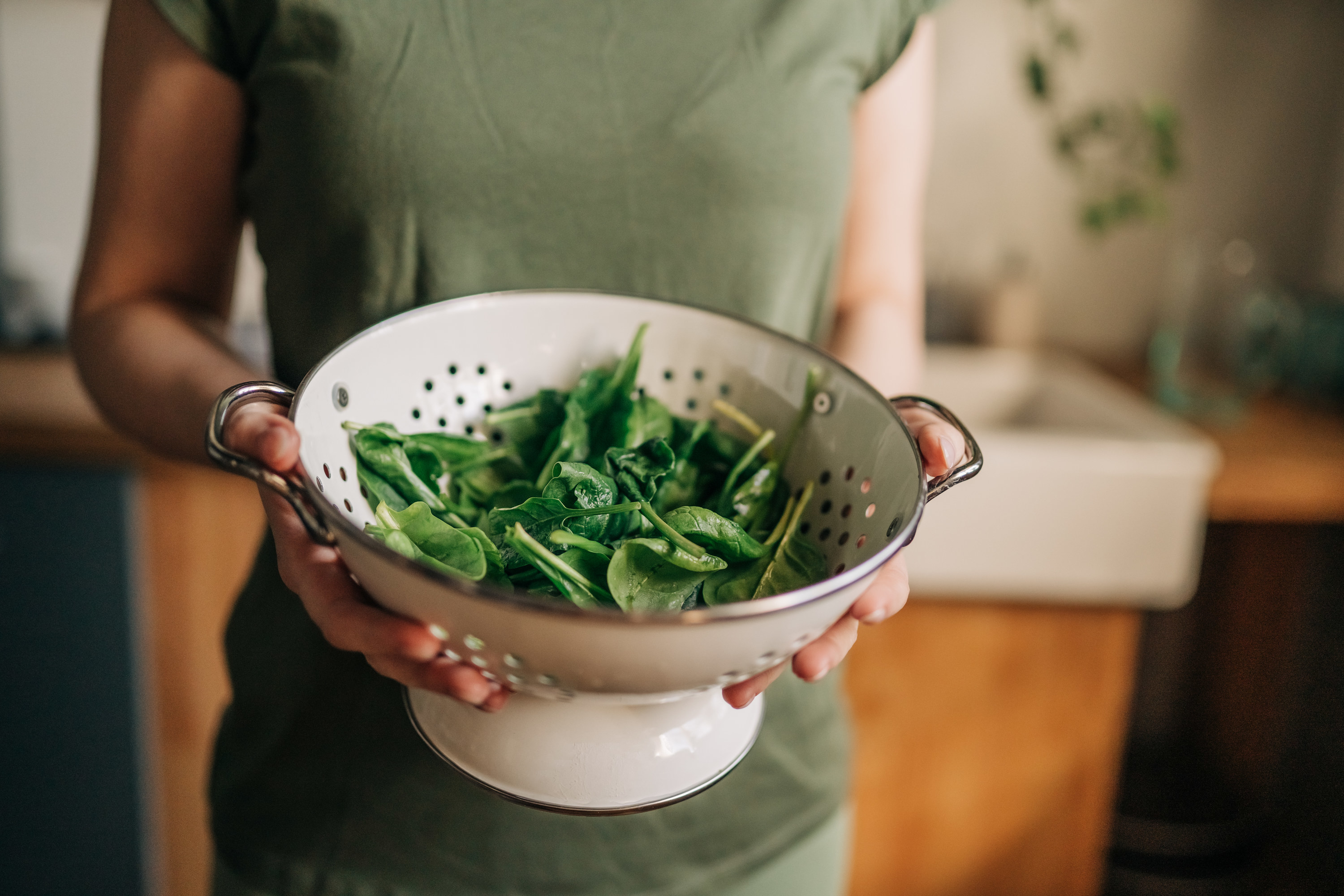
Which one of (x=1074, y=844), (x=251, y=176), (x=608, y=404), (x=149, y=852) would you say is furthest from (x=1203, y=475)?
(x=149, y=852)

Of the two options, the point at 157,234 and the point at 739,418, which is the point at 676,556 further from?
the point at 157,234

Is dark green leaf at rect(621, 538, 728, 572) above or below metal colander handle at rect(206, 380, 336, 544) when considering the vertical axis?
below

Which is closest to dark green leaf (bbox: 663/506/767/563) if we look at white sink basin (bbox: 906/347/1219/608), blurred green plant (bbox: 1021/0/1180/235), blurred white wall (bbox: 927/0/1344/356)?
white sink basin (bbox: 906/347/1219/608)

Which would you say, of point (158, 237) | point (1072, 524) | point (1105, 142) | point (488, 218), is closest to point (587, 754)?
point (488, 218)

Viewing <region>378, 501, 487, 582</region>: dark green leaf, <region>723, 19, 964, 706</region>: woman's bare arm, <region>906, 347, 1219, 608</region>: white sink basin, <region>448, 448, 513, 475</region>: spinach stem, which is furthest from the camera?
<region>906, 347, 1219, 608</region>: white sink basin

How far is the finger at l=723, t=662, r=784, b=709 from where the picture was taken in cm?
38

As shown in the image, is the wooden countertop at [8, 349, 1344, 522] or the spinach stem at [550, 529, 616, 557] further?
the wooden countertop at [8, 349, 1344, 522]

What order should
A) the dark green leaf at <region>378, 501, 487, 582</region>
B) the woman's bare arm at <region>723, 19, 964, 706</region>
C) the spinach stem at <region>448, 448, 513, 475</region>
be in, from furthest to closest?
the woman's bare arm at <region>723, 19, 964, 706</region>
the spinach stem at <region>448, 448, 513, 475</region>
the dark green leaf at <region>378, 501, 487, 582</region>

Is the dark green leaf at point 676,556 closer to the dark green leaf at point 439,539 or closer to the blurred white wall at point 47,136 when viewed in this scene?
the dark green leaf at point 439,539

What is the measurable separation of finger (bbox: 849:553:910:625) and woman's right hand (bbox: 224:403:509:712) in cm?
15

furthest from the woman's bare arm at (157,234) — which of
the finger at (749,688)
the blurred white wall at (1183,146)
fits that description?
the blurred white wall at (1183,146)

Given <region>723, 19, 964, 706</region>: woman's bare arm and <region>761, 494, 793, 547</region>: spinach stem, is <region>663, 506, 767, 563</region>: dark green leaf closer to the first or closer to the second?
<region>761, 494, 793, 547</region>: spinach stem

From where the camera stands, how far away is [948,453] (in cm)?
42

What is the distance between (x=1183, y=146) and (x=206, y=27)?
1.62 meters
